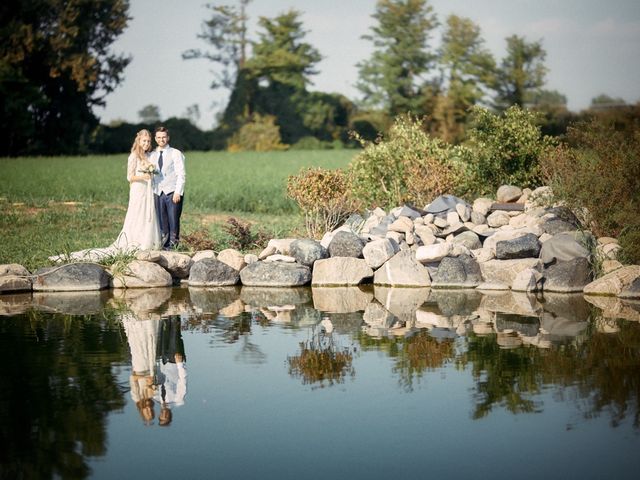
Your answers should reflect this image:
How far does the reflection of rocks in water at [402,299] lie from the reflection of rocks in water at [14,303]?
4.69 meters

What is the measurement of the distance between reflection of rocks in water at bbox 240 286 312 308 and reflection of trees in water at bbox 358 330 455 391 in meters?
2.69

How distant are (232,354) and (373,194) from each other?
34.1 ft

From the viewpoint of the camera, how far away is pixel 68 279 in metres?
13.5

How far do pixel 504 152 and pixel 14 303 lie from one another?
1047 centimetres

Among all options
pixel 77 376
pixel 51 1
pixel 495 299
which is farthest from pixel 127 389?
pixel 51 1

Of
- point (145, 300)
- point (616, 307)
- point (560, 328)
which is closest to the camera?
point (560, 328)

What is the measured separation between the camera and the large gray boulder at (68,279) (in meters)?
13.5

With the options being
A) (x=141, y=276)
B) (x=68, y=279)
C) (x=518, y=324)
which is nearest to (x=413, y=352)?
(x=518, y=324)

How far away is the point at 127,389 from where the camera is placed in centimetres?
765

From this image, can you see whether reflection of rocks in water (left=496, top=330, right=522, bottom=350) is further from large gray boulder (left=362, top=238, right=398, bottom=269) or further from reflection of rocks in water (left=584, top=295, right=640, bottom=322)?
large gray boulder (left=362, top=238, right=398, bottom=269)

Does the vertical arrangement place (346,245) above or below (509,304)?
above

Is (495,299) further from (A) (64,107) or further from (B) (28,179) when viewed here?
(A) (64,107)

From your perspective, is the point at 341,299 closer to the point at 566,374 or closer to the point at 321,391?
the point at 566,374

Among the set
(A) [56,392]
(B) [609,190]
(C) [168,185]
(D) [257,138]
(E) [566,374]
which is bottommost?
(A) [56,392]
